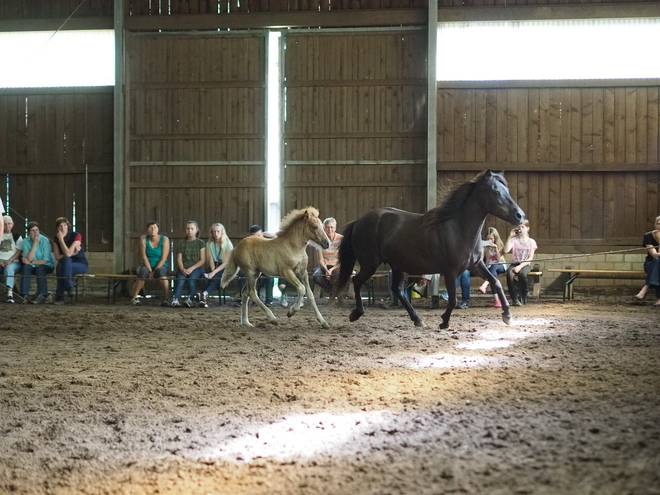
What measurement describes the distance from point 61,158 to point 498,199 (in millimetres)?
9217

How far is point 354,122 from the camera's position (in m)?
12.5

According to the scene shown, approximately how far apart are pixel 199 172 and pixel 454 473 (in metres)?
10.9

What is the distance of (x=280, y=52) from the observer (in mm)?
12555

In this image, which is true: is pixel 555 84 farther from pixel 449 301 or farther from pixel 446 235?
pixel 449 301

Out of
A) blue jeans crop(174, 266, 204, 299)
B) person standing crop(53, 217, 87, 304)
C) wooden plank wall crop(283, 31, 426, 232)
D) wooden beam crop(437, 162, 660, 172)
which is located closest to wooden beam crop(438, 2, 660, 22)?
wooden plank wall crop(283, 31, 426, 232)

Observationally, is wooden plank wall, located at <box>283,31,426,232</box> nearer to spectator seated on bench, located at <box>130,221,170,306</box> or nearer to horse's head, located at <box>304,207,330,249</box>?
spectator seated on bench, located at <box>130,221,170,306</box>

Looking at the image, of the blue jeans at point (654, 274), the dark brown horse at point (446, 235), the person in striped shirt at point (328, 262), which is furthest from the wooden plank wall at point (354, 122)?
the dark brown horse at point (446, 235)

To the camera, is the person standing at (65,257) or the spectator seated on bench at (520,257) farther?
the person standing at (65,257)

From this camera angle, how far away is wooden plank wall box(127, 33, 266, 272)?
12.6 meters

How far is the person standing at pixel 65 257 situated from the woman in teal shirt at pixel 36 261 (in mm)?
194

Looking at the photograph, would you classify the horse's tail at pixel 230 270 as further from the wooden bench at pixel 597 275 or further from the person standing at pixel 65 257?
the wooden bench at pixel 597 275

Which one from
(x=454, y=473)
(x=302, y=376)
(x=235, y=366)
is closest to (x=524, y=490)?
(x=454, y=473)

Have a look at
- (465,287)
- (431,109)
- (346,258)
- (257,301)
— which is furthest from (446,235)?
(431,109)

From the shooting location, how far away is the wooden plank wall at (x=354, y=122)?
→ 1233 cm
